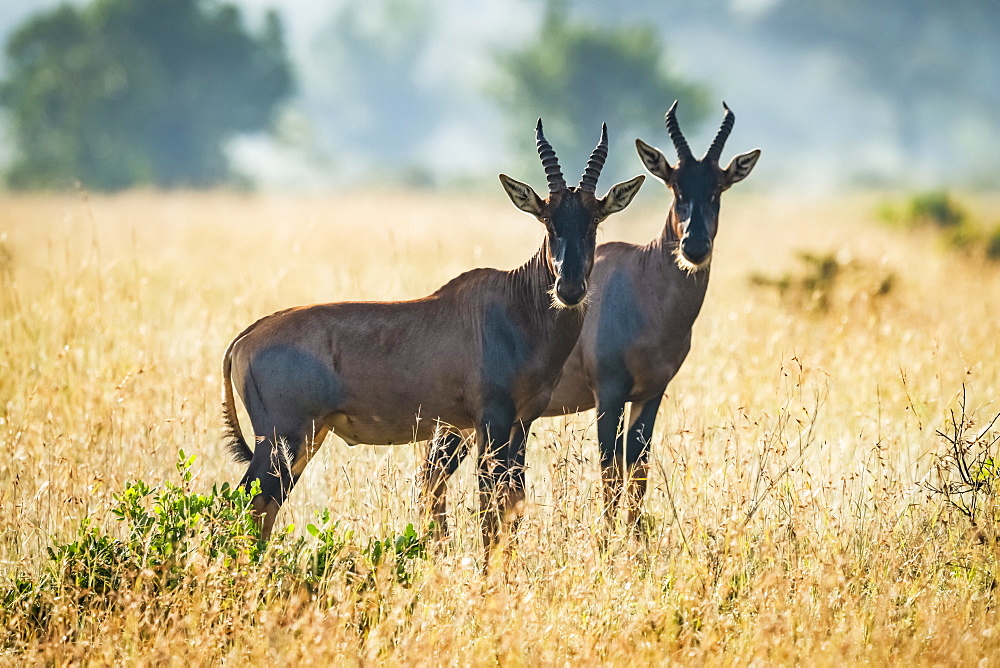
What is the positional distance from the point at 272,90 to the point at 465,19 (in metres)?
125

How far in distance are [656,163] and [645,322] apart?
111 cm

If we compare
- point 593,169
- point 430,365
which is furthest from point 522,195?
point 430,365

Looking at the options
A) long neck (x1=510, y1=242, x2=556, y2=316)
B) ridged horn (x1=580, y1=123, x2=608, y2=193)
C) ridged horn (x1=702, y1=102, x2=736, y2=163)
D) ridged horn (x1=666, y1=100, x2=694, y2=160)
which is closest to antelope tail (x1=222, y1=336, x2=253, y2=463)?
long neck (x1=510, y1=242, x2=556, y2=316)

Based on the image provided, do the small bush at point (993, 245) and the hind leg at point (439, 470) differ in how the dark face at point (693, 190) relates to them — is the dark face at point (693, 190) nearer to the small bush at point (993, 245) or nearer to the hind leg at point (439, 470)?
the hind leg at point (439, 470)

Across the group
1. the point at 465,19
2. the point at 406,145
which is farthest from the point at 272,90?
the point at 465,19

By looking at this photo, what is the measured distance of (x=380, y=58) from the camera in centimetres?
15062

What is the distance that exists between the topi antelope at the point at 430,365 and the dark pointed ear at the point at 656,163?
908mm

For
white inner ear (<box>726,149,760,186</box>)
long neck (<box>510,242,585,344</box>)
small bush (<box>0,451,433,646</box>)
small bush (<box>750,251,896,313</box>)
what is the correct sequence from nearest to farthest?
small bush (<box>0,451,433,646</box>)
long neck (<box>510,242,585,344</box>)
white inner ear (<box>726,149,760,186</box>)
small bush (<box>750,251,896,313</box>)

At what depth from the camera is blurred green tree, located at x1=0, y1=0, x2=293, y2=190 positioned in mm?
53719

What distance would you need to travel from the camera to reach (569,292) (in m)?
5.98

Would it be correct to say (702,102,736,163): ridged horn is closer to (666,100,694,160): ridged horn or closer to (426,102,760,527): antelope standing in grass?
(426,102,760,527): antelope standing in grass

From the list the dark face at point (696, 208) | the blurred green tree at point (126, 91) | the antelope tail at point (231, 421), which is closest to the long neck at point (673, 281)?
the dark face at point (696, 208)

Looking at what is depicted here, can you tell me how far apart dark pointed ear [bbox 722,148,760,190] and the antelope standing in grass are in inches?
0.7

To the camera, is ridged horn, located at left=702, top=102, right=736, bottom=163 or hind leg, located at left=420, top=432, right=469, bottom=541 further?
ridged horn, located at left=702, top=102, right=736, bottom=163
